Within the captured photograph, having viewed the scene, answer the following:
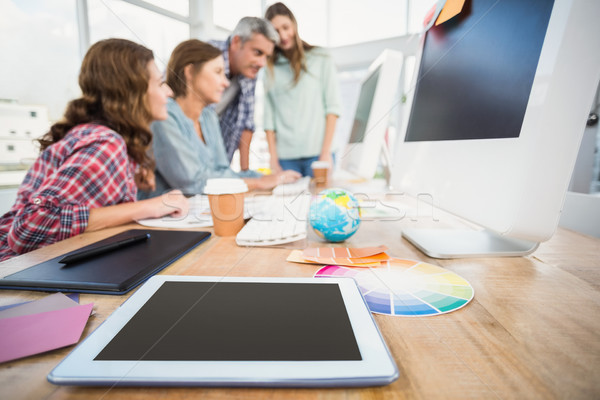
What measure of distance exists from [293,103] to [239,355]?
174 centimetres

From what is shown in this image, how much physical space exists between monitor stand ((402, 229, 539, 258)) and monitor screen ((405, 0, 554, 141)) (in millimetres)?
175

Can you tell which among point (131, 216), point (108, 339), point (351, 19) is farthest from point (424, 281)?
point (351, 19)

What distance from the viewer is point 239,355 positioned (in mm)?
213

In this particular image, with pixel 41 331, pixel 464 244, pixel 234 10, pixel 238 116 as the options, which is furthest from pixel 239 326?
pixel 238 116

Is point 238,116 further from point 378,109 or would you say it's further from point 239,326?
point 239,326

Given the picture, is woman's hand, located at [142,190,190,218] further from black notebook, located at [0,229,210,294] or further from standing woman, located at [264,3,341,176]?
standing woman, located at [264,3,341,176]

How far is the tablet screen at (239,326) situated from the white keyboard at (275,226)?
0.19m

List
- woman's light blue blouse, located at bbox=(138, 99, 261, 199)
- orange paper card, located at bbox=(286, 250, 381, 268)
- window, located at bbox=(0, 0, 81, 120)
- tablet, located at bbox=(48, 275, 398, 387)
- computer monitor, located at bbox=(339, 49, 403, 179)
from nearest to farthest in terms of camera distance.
Answer: tablet, located at bbox=(48, 275, 398, 387) < orange paper card, located at bbox=(286, 250, 381, 268) < computer monitor, located at bbox=(339, 49, 403, 179) < woman's light blue blouse, located at bbox=(138, 99, 261, 199) < window, located at bbox=(0, 0, 81, 120)

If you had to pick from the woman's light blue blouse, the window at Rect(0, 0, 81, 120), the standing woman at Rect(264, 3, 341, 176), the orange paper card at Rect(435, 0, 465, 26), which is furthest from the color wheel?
the window at Rect(0, 0, 81, 120)

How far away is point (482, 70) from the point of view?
18.1 inches

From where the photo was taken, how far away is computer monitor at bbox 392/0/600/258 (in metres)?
0.34

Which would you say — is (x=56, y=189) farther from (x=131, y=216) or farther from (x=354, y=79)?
(x=354, y=79)

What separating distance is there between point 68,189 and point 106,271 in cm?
44

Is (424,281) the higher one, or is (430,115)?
(430,115)
